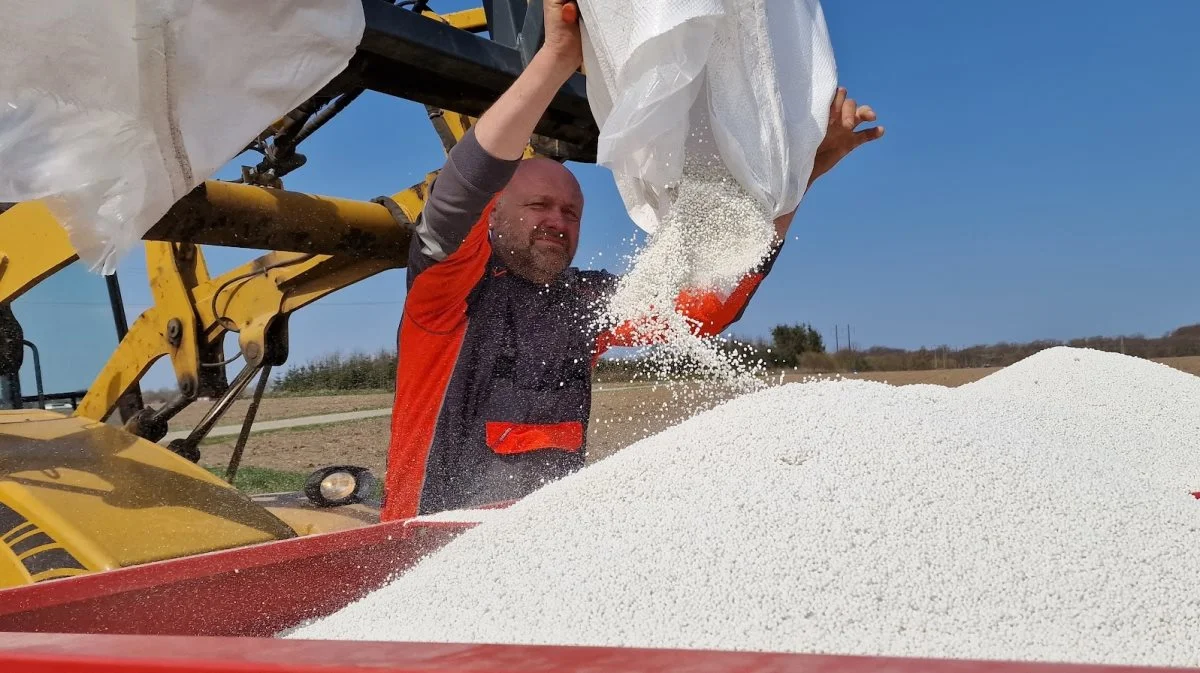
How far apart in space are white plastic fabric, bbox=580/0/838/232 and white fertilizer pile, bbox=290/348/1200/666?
0.52m

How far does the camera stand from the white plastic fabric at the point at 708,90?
5.62 ft

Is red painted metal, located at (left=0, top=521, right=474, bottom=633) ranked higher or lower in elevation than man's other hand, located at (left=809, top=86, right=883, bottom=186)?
lower

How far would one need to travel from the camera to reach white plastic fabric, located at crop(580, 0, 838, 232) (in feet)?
5.62

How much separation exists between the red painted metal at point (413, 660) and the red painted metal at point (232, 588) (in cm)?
53

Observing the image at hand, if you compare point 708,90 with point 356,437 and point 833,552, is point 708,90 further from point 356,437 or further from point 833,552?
point 356,437

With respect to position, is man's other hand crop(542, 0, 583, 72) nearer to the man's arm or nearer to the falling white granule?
the man's arm

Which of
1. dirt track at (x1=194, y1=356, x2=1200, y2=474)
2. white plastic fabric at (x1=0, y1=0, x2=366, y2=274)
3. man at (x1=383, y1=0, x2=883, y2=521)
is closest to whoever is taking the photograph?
white plastic fabric at (x1=0, y1=0, x2=366, y2=274)

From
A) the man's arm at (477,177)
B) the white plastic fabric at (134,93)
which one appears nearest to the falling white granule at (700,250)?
the man's arm at (477,177)

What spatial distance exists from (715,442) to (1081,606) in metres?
0.58

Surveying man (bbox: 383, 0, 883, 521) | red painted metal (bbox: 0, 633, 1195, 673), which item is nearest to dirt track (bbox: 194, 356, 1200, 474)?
man (bbox: 383, 0, 883, 521)

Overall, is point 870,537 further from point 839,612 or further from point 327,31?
point 327,31

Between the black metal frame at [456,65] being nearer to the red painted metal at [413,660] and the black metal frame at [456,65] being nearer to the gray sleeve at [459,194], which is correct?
the gray sleeve at [459,194]

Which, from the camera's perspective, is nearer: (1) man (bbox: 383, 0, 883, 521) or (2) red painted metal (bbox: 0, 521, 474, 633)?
(2) red painted metal (bbox: 0, 521, 474, 633)

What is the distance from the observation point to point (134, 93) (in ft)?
5.16
